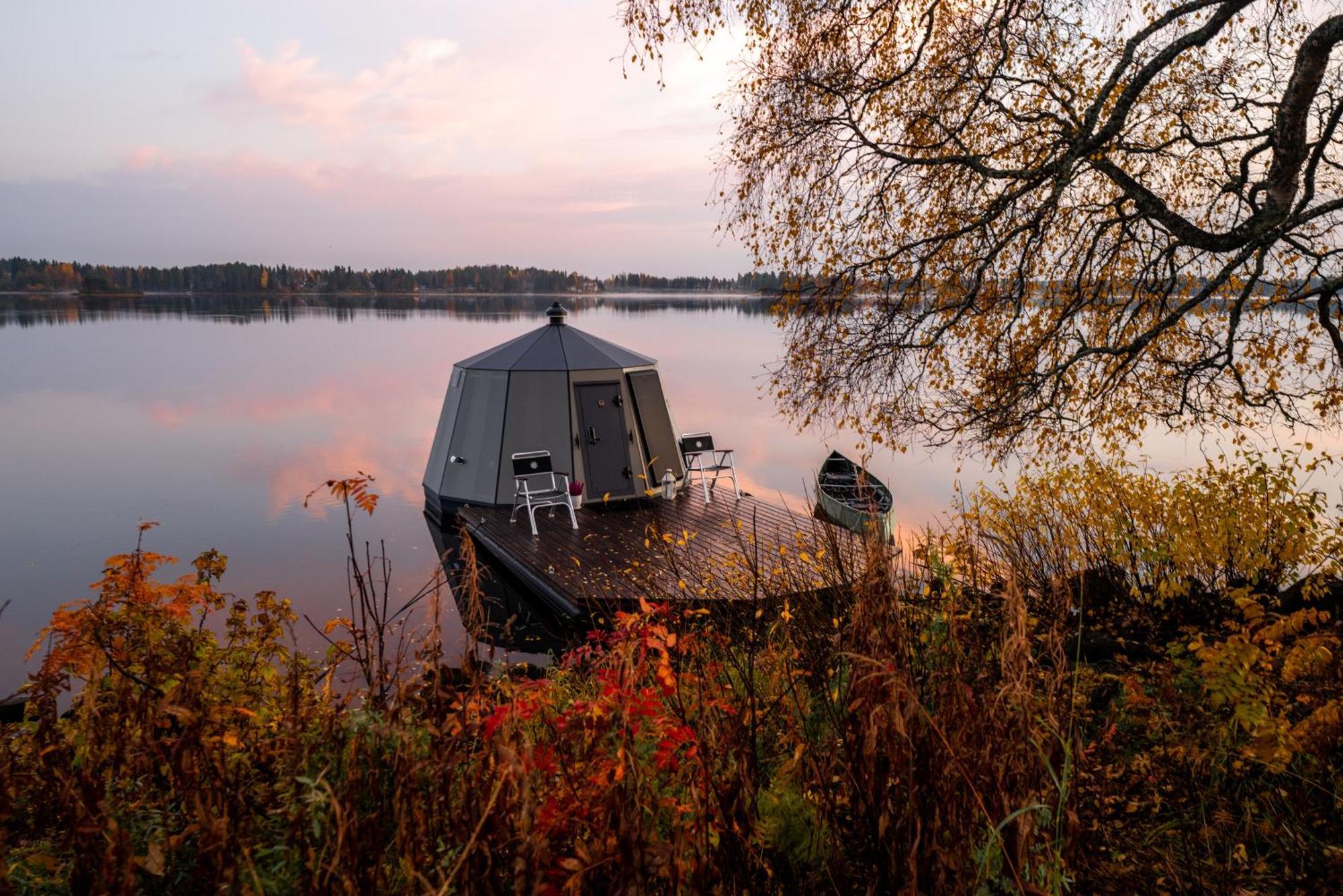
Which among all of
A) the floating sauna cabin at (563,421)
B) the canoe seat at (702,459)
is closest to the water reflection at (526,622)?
the floating sauna cabin at (563,421)

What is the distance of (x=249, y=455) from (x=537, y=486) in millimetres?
18811

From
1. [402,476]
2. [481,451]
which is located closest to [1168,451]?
[481,451]

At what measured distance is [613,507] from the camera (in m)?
13.5

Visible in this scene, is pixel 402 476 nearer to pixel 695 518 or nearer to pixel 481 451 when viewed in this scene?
pixel 481 451

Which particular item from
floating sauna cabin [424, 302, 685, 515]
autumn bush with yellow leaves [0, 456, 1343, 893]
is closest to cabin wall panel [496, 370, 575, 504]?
floating sauna cabin [424, 302, 685, 515]

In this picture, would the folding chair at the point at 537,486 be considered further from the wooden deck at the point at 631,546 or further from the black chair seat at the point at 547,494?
the wooden deck at the point at 631,546

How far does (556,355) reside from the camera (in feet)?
46.5

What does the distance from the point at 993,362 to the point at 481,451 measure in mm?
9049

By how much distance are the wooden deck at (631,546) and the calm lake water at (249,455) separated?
1.04 meters

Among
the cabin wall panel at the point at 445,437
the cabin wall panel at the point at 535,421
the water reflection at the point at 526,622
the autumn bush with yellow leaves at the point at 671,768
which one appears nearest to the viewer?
the autumn bush with yellow leaves at the point at 671,768

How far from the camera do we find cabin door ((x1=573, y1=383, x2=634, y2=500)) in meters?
13.8

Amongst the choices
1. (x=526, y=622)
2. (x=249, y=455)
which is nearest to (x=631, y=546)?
(x=526, y=622)

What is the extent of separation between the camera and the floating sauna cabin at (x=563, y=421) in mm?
13781

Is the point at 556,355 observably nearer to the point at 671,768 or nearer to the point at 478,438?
the point at 478,438
